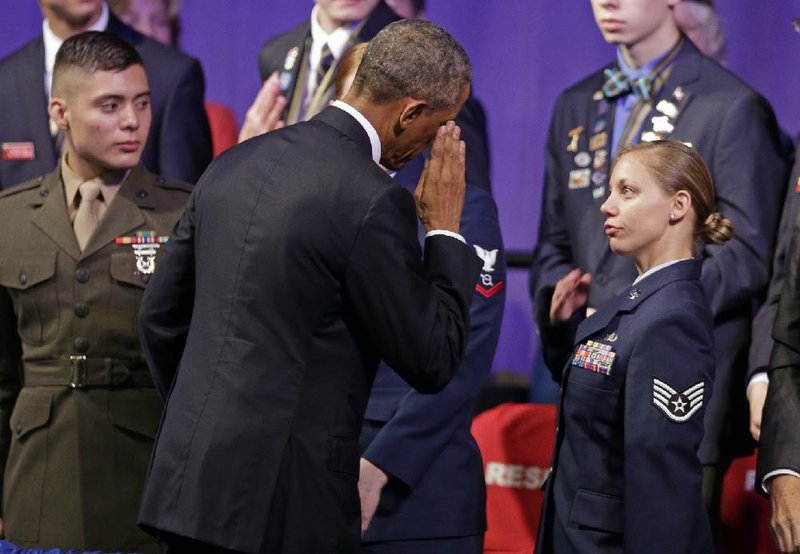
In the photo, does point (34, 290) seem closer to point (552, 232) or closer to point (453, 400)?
point (453, 400)

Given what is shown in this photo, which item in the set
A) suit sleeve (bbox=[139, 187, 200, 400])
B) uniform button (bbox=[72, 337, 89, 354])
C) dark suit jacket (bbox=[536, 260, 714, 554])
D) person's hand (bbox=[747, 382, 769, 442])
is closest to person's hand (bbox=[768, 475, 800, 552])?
dark suit jacket (bbox=[536, 260, 714, 554])

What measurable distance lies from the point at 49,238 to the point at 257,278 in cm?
102

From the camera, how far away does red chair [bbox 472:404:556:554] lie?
3.48m

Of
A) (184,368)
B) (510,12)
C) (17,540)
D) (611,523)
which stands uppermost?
(510,12)

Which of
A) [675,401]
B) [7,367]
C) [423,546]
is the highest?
[675,401]

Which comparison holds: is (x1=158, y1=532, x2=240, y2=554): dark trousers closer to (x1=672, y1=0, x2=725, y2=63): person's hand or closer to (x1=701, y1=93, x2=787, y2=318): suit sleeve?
(x1=701, y1=93, x2=787, y2=318): suit sleeve

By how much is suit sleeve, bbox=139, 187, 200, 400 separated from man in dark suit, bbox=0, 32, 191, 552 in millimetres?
516

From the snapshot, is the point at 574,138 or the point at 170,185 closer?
the point at 170,185

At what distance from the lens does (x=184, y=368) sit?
2250 millimetres

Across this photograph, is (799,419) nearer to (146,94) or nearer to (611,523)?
(611,523)

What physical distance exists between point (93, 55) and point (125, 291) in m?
0.61

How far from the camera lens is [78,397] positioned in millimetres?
2949

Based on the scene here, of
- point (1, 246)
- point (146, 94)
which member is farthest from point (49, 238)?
point (146, 94)

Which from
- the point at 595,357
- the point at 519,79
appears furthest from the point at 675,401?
the point at 519,79
